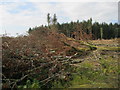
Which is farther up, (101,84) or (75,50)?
(75,50)

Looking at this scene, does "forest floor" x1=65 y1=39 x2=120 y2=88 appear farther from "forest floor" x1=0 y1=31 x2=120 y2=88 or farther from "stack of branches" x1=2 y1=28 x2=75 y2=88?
"stack of branches" x1=2 y1=28 x2=75 y2=88

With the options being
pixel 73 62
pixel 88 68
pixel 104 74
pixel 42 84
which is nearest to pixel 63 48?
pixel 73 62

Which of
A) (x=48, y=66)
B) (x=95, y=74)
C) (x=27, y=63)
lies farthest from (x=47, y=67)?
(x=95, y=74)

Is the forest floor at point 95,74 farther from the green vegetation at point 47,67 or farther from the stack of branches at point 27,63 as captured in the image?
the stack of branches at point 27,63

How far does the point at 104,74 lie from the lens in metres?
4.36

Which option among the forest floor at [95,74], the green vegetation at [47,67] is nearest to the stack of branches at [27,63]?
the green vegetation at [47,67]

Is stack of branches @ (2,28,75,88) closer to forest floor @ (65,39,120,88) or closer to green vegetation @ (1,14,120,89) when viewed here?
green vegetation @ (1,14,120,89)

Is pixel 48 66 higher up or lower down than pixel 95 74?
higher up

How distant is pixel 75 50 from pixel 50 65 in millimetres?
1760

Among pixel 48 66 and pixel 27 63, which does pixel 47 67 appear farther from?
pixel 27 63

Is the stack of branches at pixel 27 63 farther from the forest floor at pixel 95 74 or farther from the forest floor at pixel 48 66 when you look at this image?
the forest floor at pixel 95 74

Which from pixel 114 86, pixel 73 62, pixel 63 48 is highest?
pixel 63 48

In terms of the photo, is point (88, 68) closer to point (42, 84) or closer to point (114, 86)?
point (114, 86)

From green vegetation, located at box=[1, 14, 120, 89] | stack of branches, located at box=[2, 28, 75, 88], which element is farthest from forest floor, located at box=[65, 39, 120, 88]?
stack of branches, located at box=[2, 28, 75, 88]
